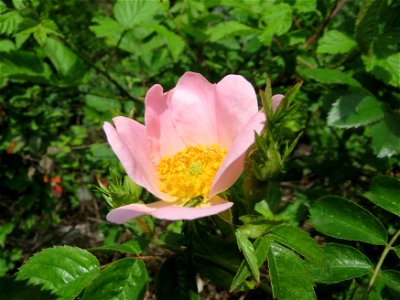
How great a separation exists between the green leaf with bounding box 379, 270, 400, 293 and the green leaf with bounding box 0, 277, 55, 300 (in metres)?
0.75

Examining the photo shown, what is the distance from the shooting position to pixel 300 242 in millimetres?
901

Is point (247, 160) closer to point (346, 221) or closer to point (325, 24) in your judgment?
point (346, 221)

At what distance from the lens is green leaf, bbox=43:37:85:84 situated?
6.12 ft

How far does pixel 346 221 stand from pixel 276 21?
0.79 m

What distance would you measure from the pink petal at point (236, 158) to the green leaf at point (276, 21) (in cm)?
80

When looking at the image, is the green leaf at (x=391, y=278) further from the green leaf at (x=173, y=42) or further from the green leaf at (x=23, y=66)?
the green leaf at (x=23, y=66)

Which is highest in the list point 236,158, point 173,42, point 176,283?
point 236,158

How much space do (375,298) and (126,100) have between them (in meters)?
1.48

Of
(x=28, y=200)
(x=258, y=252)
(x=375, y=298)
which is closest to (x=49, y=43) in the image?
(x=28, y=200)

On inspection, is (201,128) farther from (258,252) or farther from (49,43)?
(49,43)

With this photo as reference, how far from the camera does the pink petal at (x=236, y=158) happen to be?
85 cm

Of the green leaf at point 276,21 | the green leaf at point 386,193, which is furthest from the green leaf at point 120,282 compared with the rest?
the green leaf at point 276,21

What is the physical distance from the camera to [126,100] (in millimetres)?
Answer: 2164

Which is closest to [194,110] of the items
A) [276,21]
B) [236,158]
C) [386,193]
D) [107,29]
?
[236,158]
